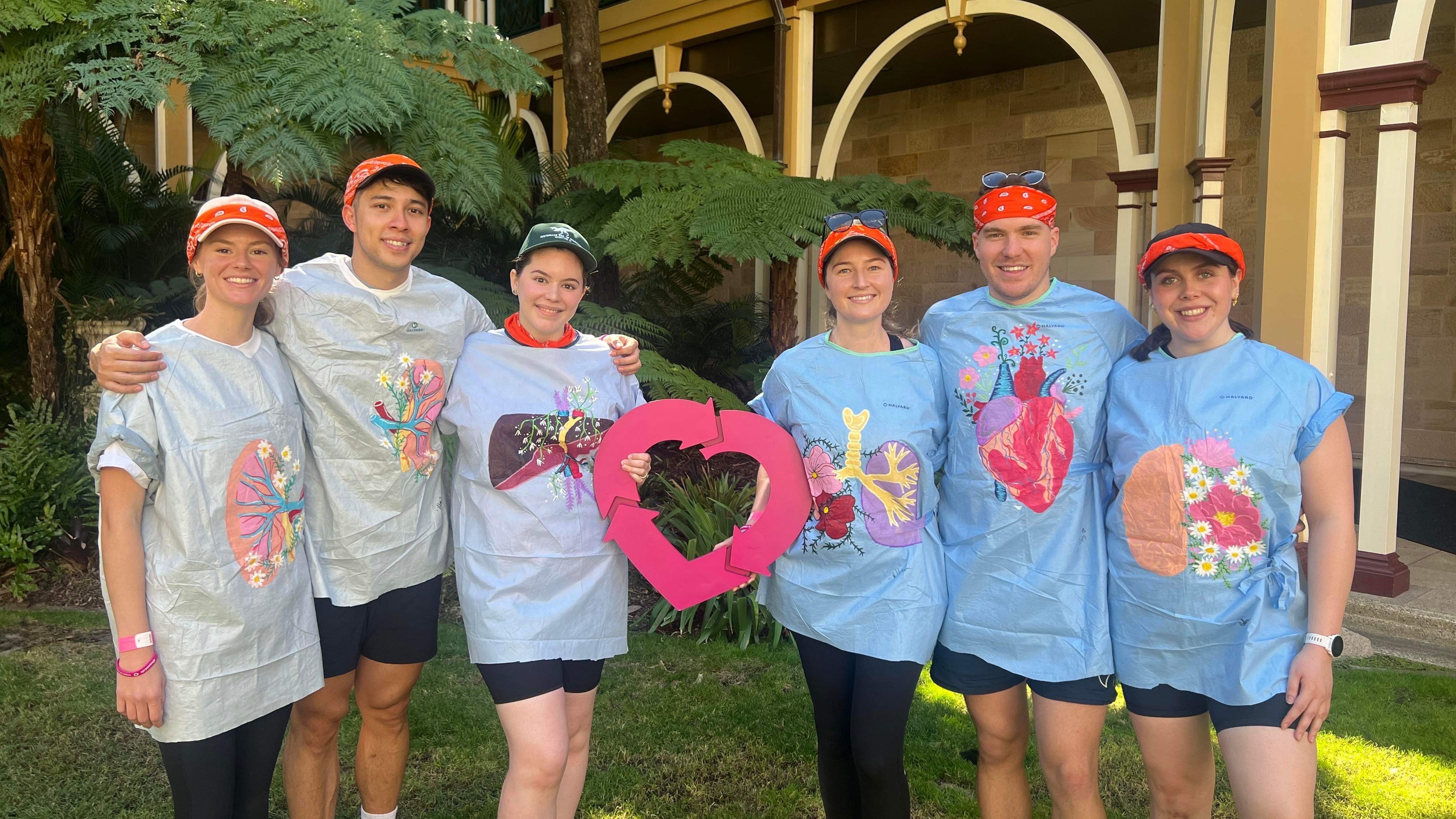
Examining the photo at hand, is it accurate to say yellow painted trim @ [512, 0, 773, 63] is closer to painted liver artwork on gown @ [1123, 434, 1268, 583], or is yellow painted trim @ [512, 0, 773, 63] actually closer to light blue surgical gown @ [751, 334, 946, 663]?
light blue surgical gown @ [751, 334, 946, 663]

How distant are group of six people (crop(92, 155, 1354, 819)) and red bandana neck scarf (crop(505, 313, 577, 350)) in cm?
1

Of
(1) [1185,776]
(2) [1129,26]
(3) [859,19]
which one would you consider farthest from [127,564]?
(2) [1129,26]

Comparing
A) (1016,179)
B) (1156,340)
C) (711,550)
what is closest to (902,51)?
(711,550)

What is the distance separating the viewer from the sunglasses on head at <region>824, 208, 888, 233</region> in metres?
2.60

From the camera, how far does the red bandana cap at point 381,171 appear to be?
8.23 ft

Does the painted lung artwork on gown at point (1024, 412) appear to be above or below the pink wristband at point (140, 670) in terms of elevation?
above

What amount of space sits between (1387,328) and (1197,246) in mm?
4083

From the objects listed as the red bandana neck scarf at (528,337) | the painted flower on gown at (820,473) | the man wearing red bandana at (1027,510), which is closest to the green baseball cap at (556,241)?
the red bandana neck scarf at (528,337)

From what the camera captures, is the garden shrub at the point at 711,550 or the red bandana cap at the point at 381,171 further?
the garden shrub at the point at 711,550

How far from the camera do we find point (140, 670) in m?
2.09

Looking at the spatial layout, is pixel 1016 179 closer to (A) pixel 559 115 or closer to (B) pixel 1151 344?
(B) pixel 1151 344

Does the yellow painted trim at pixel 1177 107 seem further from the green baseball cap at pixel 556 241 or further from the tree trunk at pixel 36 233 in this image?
the tree trunk at pixel 36 233

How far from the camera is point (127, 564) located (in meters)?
2.09

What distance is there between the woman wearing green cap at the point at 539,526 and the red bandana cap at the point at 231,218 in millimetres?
622
